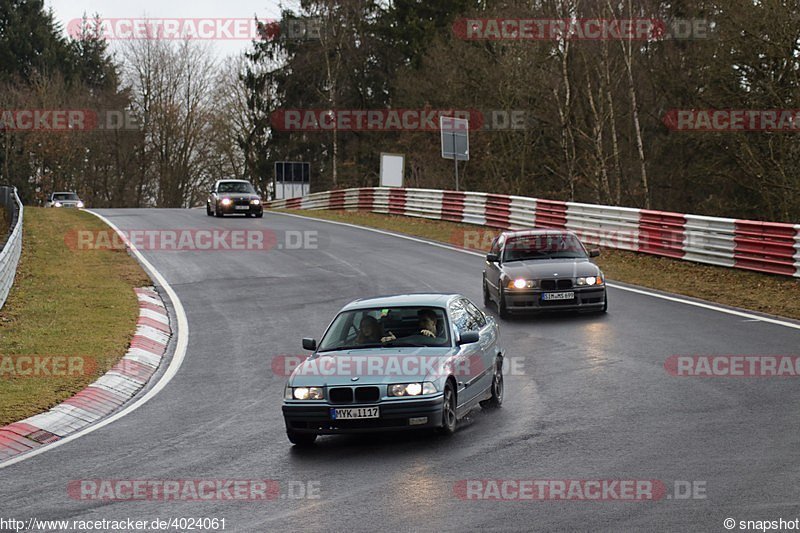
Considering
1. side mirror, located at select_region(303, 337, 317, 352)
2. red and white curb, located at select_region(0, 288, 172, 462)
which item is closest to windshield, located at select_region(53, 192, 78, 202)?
red and white curb, located at select_region(0, 288, 172, 462)

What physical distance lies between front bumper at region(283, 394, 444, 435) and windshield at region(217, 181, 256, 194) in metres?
31.7

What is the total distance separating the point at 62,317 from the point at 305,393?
10.00m

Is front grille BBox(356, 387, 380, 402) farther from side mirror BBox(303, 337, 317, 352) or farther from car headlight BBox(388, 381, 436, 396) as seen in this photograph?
side mirror BBox(303, 337, 317, 352)

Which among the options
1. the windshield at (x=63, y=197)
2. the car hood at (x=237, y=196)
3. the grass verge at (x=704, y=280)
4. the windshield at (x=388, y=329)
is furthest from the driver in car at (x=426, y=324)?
the windshield at (x=63, y=197)

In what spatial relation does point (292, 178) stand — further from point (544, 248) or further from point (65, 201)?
point (544, 248)

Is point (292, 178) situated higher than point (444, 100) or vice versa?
point (444, 100)

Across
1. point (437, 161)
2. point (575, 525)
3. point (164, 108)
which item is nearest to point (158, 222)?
point (437, 161)

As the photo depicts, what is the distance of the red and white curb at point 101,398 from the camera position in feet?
36.4

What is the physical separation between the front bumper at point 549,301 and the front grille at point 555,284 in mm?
79

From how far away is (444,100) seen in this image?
5903 centimetres

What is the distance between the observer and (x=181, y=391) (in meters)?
13.6

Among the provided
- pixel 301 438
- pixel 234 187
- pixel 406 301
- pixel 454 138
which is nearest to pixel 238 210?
pixel 234 187

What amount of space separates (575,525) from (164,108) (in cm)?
8608

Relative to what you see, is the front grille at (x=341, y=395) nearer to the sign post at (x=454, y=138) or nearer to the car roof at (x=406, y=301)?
the car roof at (x=406, y=301)
